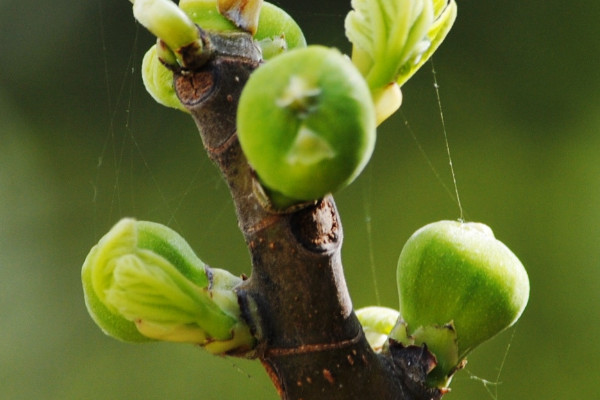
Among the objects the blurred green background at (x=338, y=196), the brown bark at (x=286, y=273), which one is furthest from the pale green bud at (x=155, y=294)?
the blurred green background at (x=338, y=196)

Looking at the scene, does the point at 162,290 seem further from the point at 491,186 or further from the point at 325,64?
the point at 491,186

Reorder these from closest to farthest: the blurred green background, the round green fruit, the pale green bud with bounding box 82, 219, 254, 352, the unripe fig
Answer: the round green fruit, the pale green bud with bounding box 82, 219, 254, 352, the unripe fig, the blurred green background

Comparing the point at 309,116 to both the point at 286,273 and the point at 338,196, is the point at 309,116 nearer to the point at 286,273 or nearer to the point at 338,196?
the point at 286,273

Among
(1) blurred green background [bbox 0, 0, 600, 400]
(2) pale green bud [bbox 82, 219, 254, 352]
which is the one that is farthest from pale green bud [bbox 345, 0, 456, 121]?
(1) blurred green background [bbox 0, 0, 600, 400]

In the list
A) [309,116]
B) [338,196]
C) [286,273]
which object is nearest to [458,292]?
[286,273]

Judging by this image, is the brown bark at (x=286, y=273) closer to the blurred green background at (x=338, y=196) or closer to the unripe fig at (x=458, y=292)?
the unripe fig at (x=458, y=292)

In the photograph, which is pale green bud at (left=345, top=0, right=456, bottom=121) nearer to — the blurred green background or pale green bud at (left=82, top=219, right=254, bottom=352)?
pale green bud at (left=82, top=219, right=254, bottom=352)
